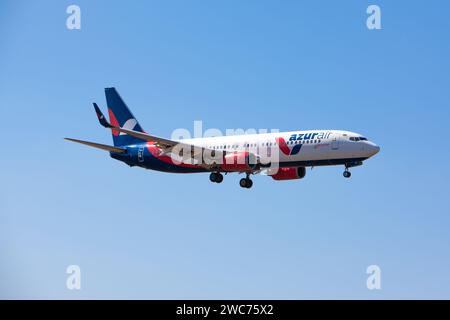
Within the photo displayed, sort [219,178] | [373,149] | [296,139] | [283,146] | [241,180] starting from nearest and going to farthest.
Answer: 1. [373,149]
2. [296,139]
3. [283,146]
4. [219,178]
5. [241,180]

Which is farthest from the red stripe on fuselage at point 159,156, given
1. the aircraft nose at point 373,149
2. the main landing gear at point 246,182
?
the aircraft nose at point 373,149

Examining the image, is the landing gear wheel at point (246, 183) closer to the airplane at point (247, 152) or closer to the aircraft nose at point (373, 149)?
the airplane at point (247, 152)

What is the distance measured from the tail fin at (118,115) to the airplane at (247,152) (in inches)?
58.7

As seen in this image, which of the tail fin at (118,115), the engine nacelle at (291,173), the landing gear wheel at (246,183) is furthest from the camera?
the tail fin at (118,115)

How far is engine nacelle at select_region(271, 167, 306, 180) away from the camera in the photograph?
96.4 metres

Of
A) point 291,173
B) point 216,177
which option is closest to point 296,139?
point 291,173

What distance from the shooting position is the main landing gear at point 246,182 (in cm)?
9519

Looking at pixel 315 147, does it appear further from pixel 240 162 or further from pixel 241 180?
pixel 241 180

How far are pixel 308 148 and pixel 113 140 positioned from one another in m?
26.7

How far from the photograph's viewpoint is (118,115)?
108m

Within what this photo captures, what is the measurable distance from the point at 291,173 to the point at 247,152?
6830 millimetres
